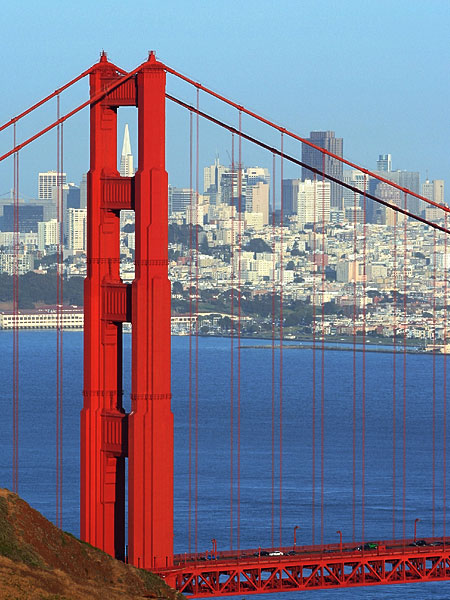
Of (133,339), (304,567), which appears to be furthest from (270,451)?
(133,339)

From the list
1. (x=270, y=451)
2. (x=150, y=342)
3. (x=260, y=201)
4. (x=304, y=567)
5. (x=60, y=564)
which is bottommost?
(x=270, y=451)

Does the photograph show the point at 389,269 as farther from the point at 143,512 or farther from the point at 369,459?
the point at 143,512

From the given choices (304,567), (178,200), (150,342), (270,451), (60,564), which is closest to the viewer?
(60,564)

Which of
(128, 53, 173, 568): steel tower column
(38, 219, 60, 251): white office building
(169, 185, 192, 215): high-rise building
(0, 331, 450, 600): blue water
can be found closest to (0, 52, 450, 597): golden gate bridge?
(128, 53, 173, 568): steel tower column

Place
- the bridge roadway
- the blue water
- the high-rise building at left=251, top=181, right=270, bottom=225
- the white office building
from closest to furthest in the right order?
the bridge roadway → the blue water → the white office building → the high-rise building at left=251, top=181, right=270, bottom=225

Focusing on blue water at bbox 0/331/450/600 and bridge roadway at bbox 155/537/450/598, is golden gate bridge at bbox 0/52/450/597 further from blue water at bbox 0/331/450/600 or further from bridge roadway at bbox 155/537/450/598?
blue water at bbox 0/331/450/600

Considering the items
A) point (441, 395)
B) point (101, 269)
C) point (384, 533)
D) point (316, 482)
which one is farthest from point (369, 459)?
Answer: point (101, 269)

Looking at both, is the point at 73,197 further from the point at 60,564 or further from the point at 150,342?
the point at 60,564
